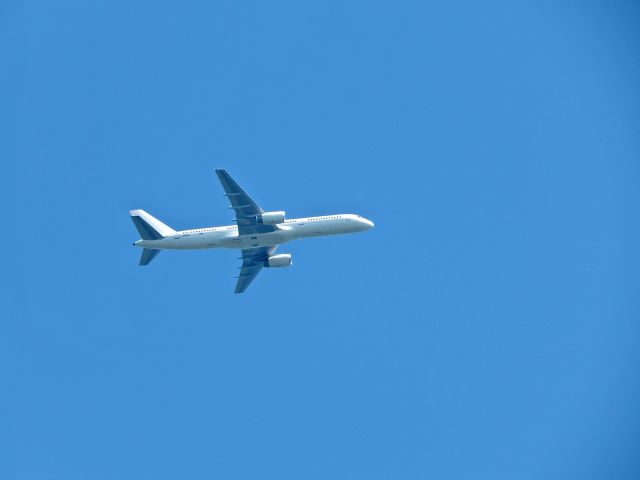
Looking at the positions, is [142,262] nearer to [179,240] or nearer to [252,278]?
[179,240]

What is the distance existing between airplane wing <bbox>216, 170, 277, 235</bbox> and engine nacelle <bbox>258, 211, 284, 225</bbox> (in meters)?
0.66

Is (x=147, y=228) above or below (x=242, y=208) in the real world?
below

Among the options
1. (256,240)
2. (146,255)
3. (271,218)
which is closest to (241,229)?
(256,240)

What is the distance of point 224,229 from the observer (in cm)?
9594

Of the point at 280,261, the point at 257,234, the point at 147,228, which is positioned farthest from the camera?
the point at 280,261

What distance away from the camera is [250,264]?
104 m

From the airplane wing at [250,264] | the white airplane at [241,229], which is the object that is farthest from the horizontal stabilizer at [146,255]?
the airplane wing at [250,264]

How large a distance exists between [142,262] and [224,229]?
8485mm

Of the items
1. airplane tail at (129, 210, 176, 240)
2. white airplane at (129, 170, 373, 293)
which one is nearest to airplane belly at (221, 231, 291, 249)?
white airplane at (129, 170, 373, 293)

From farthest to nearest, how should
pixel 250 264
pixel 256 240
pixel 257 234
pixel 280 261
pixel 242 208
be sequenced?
1. pixel 250 264
2. pixel 280 261
3. pixel 256 240
4. pixel 257 234
5. pixel 242 208

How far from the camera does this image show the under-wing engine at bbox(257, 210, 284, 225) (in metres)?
94.4

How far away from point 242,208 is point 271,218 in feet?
9.33

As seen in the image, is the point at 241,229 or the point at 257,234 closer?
the point at 241,229

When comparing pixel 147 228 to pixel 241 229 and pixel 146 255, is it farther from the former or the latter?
pixel 241 229
